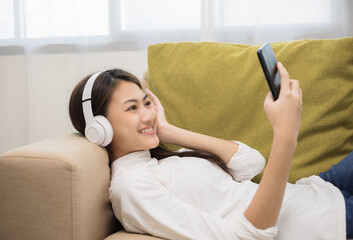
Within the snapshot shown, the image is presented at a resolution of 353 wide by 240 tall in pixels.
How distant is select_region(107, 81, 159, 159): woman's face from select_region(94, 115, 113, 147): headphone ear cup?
0.12 feet

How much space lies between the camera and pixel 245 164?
130 cm

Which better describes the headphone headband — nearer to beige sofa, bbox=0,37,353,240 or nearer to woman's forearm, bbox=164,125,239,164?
beige sofa, bbox=0,37,353,240

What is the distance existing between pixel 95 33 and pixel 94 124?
1307mm

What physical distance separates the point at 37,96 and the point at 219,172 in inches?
61.0

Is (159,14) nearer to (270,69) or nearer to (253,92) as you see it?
(253,92)

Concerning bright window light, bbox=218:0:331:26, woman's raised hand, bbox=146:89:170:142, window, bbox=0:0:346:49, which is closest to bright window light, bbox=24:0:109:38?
window, bbox=0:0:346:49

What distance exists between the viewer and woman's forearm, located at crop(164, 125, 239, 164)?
1.31 meters

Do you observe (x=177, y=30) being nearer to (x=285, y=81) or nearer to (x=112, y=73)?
(x=112, y=73)

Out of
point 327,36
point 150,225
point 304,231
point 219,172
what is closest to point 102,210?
point 150,225

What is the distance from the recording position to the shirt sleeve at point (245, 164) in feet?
4.28

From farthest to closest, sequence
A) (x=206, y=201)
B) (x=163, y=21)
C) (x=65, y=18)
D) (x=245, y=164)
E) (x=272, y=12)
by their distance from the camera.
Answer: (x=65, y=18)
(x=163, y=21)
(x=272, y=12)
(x=245, y=164)
(x=206, y=201)

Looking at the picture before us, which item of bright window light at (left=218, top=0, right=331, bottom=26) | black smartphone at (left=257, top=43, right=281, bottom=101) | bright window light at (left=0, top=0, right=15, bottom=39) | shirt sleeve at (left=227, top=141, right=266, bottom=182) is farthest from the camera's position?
bright window light at (left=0, top=0, right=15, bottom=39)

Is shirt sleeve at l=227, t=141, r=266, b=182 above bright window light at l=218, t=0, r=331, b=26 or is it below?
below

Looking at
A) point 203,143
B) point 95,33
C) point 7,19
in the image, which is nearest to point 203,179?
point 203,143
